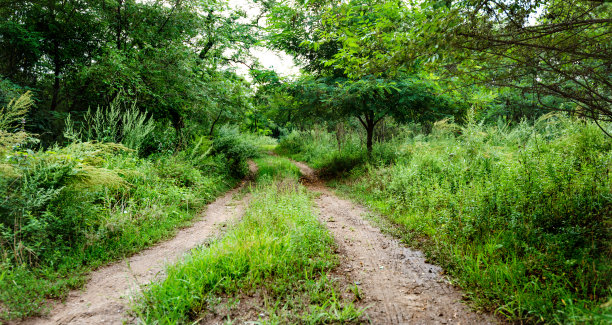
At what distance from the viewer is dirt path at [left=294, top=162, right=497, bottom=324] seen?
9.09ft

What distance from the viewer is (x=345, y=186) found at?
9992mm

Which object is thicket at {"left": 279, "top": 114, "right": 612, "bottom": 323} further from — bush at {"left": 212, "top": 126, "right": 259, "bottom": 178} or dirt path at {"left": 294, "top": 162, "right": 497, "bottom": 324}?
bush at {"left": 212, "top": 126, "right": 259, "bottom": 178}

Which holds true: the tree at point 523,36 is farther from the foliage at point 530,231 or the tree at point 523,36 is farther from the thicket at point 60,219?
the thicket at point 60,219

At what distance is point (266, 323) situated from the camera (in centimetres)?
256

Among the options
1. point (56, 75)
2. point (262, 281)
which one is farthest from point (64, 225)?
point (56, 75)

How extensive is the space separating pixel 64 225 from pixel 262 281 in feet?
11.2

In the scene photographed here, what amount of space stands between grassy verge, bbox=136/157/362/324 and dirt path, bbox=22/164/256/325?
0.35 metres

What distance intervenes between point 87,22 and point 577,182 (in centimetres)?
1307

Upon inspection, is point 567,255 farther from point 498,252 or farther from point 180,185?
point 180,185

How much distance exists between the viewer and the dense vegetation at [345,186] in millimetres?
2916

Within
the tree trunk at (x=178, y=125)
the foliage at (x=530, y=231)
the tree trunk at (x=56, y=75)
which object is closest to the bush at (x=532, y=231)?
the foliage at (x=530, y=231)

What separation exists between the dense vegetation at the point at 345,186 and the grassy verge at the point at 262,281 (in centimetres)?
3

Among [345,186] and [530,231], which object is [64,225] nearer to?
[530,231]

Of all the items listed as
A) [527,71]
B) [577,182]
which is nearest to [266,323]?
[527,71]
